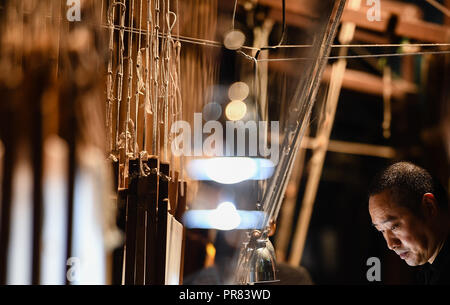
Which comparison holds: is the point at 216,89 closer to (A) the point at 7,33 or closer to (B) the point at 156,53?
(B) the point at 156,53

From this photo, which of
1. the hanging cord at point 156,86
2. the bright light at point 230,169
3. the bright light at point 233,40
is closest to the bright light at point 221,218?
the bright light at point 230,169

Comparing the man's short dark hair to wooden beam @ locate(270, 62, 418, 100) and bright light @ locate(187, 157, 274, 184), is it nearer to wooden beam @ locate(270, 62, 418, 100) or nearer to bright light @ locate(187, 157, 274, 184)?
bright light @ locate(187, 157, 274, 184)

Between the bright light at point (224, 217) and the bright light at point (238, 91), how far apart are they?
52cm

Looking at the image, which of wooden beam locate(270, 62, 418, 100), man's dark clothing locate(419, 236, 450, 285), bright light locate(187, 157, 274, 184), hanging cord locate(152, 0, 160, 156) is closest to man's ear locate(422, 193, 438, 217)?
man's dark clothing locate(419, 236, 450, 285)

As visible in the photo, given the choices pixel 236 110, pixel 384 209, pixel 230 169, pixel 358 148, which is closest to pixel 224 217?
pixel 230 169

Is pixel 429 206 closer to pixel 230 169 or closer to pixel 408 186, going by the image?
pixel 408 186

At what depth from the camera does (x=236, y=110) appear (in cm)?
255

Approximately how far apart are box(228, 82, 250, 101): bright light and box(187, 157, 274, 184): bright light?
1.19 feet

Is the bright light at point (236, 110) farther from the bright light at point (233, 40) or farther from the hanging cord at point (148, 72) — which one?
the hanging cord at point (148, 72)

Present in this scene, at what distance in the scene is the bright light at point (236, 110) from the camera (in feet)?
8.05

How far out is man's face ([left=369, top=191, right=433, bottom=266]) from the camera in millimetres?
2461

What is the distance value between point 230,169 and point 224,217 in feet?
1.22
